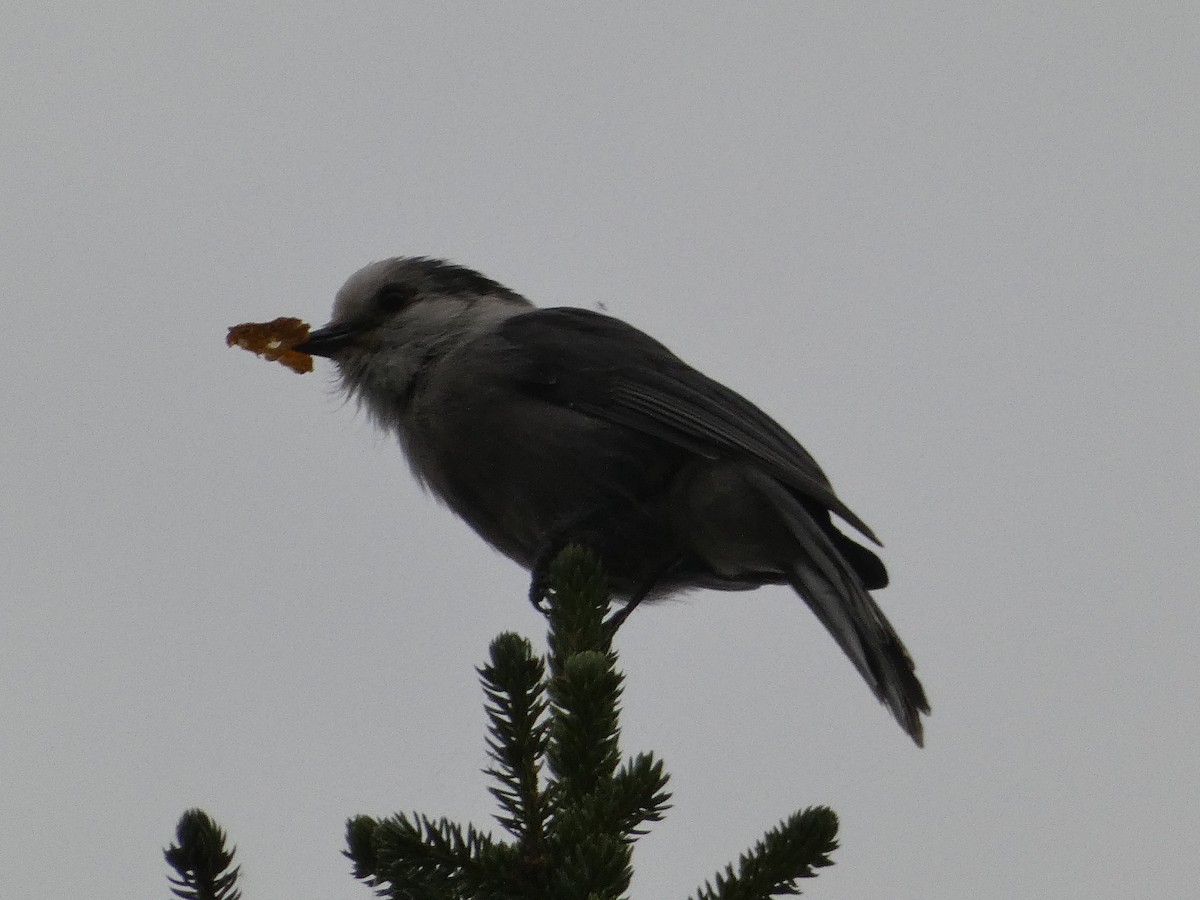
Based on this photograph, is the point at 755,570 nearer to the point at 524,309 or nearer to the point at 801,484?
the point at 801,484

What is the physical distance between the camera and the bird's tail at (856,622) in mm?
3781

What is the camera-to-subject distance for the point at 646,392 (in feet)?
15.4

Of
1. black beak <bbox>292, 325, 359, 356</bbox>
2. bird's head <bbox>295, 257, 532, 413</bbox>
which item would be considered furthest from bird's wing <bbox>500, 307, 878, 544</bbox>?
black beak <bbox>292, 325, 359, 356</bbox>

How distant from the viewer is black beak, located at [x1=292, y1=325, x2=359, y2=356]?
5324 millimetres

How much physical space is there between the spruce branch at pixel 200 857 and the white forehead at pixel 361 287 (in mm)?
3423

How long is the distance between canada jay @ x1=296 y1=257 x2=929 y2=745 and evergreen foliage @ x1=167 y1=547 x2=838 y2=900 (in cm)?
157

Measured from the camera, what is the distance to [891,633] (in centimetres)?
385

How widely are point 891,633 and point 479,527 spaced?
62.3 inches

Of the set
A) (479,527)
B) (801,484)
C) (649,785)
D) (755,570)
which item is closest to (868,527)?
A: (801,484)

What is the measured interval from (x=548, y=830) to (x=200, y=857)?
0.65 metres

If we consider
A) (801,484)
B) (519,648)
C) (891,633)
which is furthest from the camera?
(801,484)

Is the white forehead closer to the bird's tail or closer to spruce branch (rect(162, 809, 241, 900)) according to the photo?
the bird's tail

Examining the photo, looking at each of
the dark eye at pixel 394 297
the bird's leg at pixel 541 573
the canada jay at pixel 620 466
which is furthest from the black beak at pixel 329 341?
the bird's leg at pixel 541 573

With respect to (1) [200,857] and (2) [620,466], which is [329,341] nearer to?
(2) [620,466]
